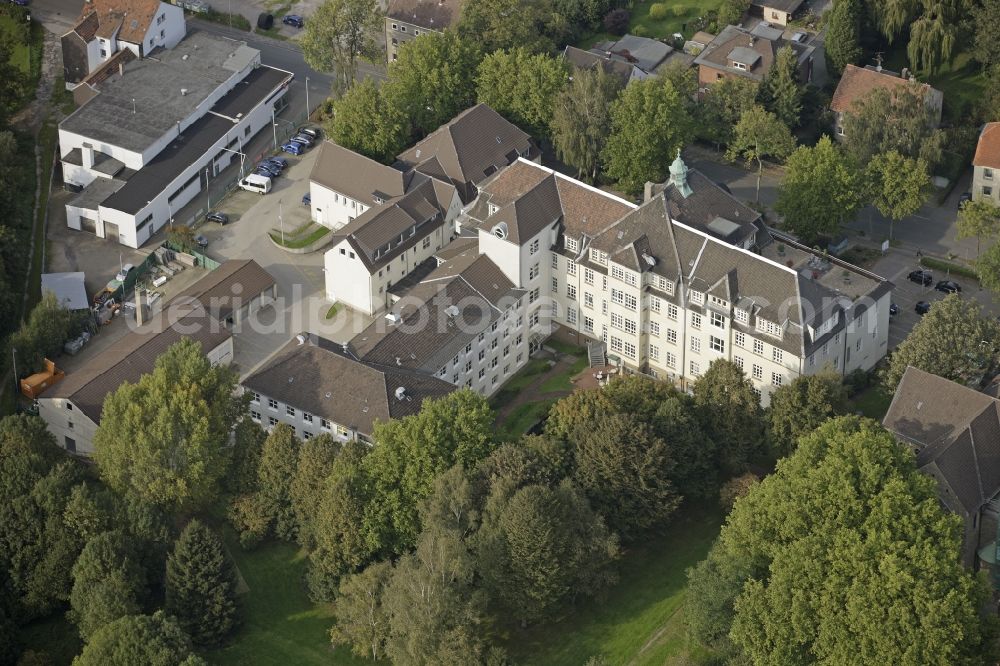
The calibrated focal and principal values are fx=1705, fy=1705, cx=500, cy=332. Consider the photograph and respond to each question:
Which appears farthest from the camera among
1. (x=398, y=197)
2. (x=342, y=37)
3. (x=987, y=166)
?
(x=342, y=37)

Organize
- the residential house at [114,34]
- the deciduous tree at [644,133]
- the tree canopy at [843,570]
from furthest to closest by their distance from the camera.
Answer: the residential house at [114,34] < the deciduous tree at [644,133] < the tree canopy at [843,570]

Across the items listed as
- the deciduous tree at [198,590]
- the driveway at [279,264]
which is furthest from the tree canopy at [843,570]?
the driveway at [279,264]

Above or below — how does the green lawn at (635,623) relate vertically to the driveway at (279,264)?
below

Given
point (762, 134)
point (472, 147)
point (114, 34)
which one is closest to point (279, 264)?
point (472, 147)

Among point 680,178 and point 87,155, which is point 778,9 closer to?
point 680,178

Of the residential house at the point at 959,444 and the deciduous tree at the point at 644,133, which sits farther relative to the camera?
the deciduous tree at the point at 644,133

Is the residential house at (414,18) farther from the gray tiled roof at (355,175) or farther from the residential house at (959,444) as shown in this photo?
the residential house at (959,444)

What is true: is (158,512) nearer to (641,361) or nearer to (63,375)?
(63,375)
